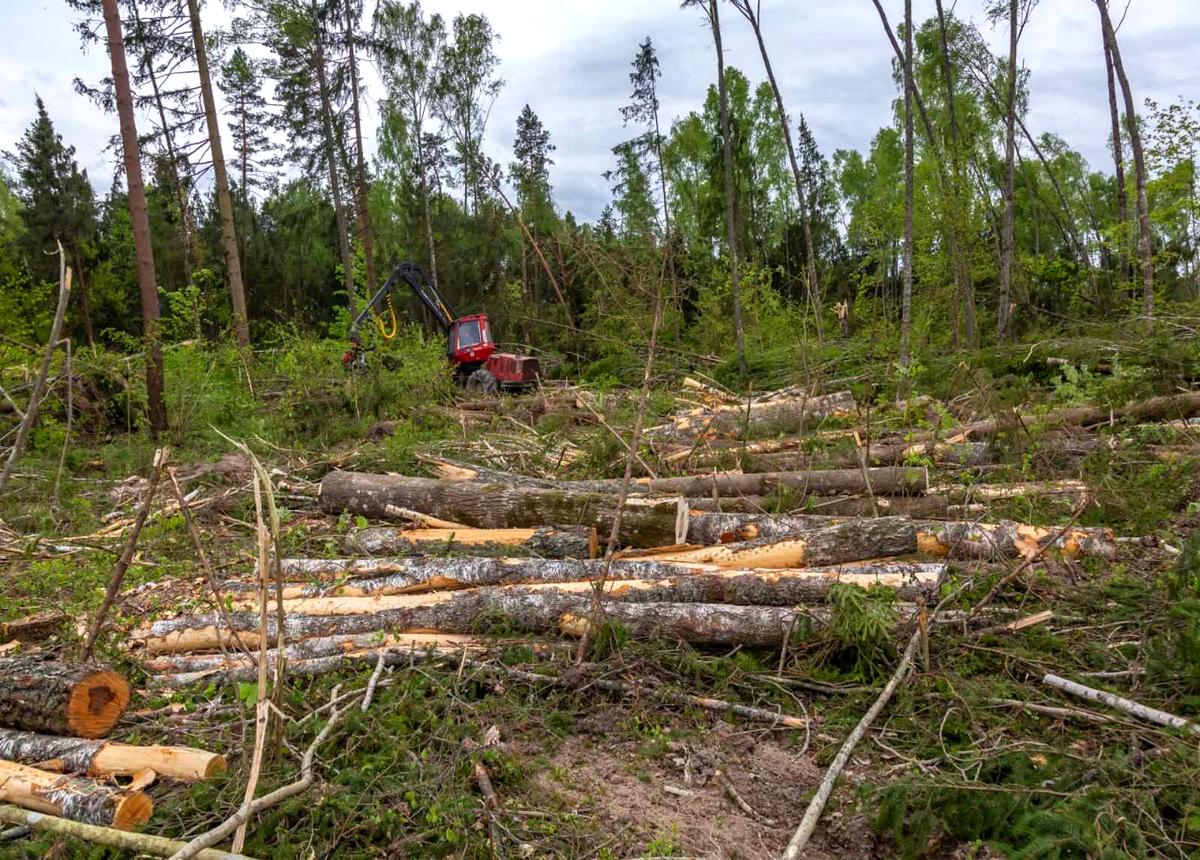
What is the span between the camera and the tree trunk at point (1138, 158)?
12797mm

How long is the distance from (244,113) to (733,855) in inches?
1298

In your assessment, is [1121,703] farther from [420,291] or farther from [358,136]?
[358,136]

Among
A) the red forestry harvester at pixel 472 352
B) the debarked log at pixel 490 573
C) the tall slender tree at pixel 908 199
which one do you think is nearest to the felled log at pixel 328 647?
the debarked log at pixel 490 573

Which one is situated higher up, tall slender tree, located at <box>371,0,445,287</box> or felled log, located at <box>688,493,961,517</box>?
tall slender tree, located at <box>371,0,445,287</box>

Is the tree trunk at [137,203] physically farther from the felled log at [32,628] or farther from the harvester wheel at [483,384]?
the felled log at [32,628]

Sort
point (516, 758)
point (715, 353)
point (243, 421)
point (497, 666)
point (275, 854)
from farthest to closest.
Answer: point (715, 353)
point (243, 421)
point (497, 666)
point (516, 758)
point (275, 854)

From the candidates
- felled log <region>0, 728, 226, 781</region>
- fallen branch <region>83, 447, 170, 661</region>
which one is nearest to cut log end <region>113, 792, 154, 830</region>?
felled log <region>0, 728, 226, 781</region>

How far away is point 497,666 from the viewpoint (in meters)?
3.77

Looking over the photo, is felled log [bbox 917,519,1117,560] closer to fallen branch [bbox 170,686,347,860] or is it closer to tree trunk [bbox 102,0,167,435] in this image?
fallen branch [bbox 170,686,347,860]

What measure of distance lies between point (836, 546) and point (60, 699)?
3909 mm

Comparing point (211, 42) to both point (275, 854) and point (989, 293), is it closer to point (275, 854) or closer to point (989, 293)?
point (275, 854)

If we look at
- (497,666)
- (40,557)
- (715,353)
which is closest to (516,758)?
(497,666)

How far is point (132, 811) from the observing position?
8.58ft

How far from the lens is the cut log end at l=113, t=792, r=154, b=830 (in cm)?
257
